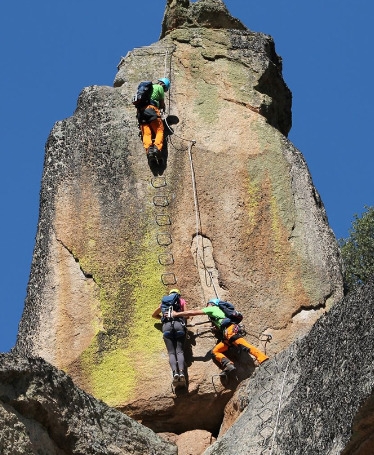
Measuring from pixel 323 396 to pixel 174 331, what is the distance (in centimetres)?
417

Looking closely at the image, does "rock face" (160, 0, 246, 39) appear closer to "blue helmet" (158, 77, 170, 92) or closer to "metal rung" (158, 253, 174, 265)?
"blue helmet" (158, 77, 170, 92)

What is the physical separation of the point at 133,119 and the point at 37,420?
7218 mm

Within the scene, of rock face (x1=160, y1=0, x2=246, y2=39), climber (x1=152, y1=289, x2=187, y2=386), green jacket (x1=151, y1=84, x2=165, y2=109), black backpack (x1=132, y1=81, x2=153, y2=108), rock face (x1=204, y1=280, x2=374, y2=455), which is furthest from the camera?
rock face (x1=160, y1=0, x2=246, y2=39)

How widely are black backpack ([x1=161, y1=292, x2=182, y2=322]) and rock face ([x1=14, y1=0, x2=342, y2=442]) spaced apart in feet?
1.14

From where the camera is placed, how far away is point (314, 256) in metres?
18.1

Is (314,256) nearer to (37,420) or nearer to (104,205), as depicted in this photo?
(104,205)

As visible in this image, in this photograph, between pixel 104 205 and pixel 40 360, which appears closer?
pixel 40 360

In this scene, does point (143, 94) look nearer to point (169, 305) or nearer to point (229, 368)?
point (169, 305)

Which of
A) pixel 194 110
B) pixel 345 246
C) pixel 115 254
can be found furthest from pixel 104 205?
pixel 345 246

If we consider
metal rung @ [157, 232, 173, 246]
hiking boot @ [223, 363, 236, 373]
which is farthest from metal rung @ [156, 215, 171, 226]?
hiking boot @ [223, 363, 236, 373]

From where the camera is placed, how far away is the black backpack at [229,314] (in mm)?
16781

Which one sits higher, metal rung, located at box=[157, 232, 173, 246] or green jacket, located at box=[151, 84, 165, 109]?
green jacket, located at box=[151, 84, 165, 109]

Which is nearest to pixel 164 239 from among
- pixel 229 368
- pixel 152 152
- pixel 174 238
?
pixel 174 238

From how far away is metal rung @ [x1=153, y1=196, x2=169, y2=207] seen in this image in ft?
60.6
